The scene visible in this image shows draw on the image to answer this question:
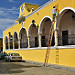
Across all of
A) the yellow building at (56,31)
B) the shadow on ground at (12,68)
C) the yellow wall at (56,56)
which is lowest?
the shadow on ground at (12,68)

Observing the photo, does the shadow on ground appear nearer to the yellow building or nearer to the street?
the street

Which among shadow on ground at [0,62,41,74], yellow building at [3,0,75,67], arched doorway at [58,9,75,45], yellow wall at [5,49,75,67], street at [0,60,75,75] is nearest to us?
street at [0,60,75,75]

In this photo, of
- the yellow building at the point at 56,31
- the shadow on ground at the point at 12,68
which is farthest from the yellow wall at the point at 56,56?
the shadow on ground at the point at 12,68

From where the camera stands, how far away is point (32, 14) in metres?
21.5

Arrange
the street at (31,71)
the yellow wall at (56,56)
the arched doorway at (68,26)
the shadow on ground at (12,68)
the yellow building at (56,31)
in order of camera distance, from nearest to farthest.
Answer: the street at (31,71), the shadow on ground at (12,68), the yellow wall at (56,56), the yellow building at (56,31), the arched doorway at (68,26)

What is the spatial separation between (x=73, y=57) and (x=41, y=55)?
596cm

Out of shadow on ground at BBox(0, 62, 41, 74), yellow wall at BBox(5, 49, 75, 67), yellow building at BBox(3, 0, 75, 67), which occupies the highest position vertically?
yellow building at BBox(3, 0, 75, 67)

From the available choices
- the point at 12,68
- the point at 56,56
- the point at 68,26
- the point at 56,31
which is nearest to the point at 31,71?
the point at 12,68

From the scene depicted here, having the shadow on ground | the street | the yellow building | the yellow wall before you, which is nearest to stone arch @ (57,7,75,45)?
the yellow building

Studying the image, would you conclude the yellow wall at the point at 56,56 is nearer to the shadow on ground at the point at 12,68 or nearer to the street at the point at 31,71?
the street at the point at 31,71

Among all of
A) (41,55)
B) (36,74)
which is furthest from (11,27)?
(36,74)

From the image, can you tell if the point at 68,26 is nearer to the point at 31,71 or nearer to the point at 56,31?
the point at 56,31

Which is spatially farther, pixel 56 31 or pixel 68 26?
pixel 68 26

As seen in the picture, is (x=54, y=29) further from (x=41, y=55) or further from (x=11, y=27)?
(x=11, y=27)
